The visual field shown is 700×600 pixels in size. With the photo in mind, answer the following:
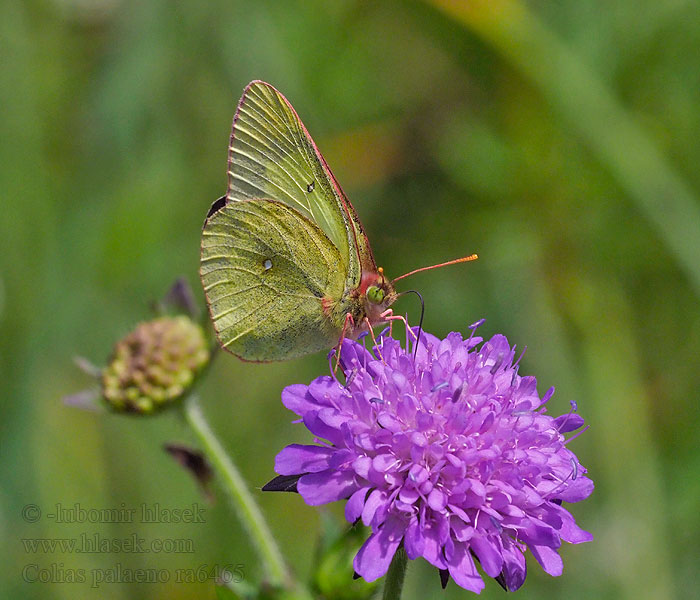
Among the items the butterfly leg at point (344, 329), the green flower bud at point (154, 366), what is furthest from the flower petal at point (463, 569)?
the green flower bud at point (154, 366)

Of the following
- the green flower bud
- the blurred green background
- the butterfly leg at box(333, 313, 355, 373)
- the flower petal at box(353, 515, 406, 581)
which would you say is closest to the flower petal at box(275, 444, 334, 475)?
the flower petal at box(353, 515, 406, 581)

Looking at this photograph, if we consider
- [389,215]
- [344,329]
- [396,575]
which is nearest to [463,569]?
[396,575]

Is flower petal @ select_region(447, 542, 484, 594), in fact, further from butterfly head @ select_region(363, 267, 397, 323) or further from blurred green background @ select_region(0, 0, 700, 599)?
Answer: blurred green background @ select_region(0, 0, 700, 599)

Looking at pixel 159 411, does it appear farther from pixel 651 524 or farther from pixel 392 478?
pixel 651 524

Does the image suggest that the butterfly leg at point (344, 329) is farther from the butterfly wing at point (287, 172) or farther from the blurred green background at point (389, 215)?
the blurred green background at point (389, 215)

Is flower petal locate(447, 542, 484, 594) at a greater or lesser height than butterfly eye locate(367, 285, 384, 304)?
lesser

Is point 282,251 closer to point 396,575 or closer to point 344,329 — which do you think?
point 344,329

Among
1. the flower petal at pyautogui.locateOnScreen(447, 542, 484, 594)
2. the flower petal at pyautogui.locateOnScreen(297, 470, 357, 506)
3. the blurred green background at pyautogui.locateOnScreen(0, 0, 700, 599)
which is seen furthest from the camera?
the blurred green background at pyautogui.locateOnScreen(0, 0, 700, 599)
